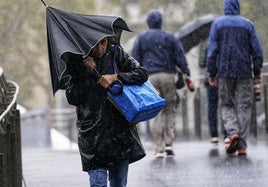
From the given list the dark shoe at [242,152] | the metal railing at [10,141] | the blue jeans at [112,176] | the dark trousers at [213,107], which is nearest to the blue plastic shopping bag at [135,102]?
the blue jeans at [112,176]

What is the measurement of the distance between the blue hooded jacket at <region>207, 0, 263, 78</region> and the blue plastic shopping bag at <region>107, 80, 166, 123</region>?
6494mm

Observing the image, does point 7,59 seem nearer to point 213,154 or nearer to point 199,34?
point 199,34

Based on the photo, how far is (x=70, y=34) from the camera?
8.56 meters

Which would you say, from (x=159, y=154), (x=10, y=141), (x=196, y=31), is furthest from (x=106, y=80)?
(x=196, y=31)

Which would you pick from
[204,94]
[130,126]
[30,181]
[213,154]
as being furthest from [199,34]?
[130,126]

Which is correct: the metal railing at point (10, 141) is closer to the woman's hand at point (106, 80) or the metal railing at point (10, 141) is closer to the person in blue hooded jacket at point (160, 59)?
the woman's hand at point (106, 80)

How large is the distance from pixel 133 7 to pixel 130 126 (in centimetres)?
4210

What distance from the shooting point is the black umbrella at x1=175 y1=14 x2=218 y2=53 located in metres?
23.3

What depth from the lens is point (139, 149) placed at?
28.5ft

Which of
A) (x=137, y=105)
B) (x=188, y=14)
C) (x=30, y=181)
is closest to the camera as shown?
(x=137, y=105)

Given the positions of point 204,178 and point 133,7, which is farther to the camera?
point 133,7

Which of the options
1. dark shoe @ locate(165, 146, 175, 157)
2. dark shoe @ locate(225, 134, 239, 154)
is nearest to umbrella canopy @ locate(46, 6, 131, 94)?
dark shoe @ locate(225, 134, 239, 154)

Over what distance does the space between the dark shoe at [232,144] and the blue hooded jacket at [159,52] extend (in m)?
1.33

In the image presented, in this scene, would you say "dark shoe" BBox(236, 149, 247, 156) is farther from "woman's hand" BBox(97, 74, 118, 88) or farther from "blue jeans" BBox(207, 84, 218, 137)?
"woman's hand" BBox(97, 74, 118, 88)
